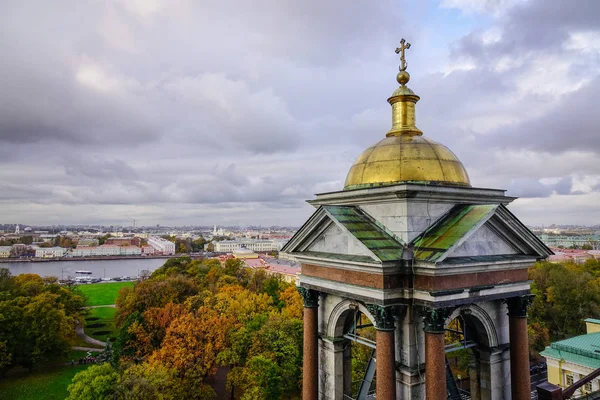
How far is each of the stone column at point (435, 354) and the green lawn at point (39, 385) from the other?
1622 inches

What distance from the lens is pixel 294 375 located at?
35031 mm

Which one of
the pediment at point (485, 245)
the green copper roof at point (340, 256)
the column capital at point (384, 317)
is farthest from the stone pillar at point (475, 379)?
the green copper roof at point (340, 256)

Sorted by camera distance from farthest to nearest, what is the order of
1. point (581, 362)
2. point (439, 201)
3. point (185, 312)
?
point (185, 312), point (581, 362), point (439, 201)

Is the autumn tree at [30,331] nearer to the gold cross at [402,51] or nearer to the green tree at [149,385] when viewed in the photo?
the green tree at [149,385]

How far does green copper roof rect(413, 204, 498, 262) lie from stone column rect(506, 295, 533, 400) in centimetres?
320

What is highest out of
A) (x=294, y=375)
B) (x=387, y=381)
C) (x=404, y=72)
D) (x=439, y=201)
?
(x=404, y=72)

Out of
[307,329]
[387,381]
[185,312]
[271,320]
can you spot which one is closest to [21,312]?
[185,312]

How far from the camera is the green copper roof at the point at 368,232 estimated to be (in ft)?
34.1

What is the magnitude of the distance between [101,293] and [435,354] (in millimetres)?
106941

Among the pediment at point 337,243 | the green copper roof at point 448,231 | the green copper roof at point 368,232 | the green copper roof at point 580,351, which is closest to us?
the green copper roof at point 448,231

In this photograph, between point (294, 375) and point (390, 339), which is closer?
point (390, 339)

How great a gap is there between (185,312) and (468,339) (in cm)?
3588

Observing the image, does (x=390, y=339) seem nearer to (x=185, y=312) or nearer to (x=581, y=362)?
(x=581, y=362)

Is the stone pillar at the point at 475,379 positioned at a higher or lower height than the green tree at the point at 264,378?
higher
